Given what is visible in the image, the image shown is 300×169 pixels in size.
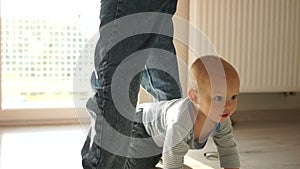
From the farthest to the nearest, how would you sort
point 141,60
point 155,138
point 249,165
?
point 249,165 → point 155,138 → point 141,60

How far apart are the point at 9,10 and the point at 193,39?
→ 37.0 inches

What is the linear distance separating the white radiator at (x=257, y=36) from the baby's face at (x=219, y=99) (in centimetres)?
105

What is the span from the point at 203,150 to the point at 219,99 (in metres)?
0.58

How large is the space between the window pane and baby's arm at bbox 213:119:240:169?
1133mm

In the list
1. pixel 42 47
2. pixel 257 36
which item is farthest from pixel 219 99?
pixel 42 47

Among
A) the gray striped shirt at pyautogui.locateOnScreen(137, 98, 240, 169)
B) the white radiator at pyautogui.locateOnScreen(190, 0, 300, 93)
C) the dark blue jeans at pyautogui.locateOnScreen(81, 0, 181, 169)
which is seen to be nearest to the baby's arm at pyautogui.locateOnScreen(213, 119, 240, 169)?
the gray striped shirt at pyautogui.locateOnScreen(137, 98, 240, 169)

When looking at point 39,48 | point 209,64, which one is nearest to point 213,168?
point 209,64

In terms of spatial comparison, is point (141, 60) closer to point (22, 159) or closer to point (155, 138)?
point (155, 138)

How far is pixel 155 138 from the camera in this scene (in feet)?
4.50

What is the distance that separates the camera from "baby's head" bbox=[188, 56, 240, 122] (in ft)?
3.76

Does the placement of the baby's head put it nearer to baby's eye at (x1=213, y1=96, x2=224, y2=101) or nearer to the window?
baby's eye at (x1=213, y1=96, x2=224, y2=101)

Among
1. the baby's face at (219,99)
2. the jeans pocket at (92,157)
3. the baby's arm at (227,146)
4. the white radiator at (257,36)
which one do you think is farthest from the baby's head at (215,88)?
the white radiator at (257,36)

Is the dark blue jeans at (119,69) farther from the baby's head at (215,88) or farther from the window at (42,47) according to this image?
the window at (42,47)

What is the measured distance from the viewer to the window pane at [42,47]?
2305 millimetres
